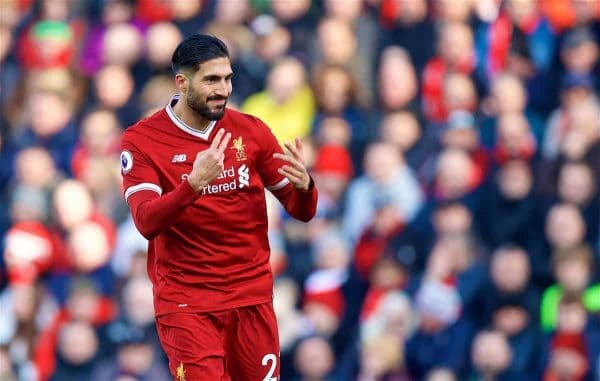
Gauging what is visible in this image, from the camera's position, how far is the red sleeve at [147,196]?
22.4 ft

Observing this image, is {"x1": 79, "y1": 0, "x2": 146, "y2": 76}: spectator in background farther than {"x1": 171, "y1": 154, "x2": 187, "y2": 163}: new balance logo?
Yes

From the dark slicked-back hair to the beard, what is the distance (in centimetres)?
13

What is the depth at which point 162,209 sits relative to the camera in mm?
A: 6840

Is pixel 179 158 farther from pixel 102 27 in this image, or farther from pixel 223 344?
pixel 102 27

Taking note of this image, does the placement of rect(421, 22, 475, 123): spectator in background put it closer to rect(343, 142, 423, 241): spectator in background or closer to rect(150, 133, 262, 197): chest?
rect(343, 142, 423, 241): spectator in background

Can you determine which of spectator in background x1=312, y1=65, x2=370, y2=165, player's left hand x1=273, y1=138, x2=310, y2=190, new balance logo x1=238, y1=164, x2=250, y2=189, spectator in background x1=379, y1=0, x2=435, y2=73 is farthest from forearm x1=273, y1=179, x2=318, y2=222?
spectator in background x1=379, y1=0, x2=435, y2=73

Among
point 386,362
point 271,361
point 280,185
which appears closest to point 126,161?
point 280,185

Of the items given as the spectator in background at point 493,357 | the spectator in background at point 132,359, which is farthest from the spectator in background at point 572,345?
the spectator in background at point 132,359

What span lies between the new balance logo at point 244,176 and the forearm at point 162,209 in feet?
A: 1.62

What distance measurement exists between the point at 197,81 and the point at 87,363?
4321 mm

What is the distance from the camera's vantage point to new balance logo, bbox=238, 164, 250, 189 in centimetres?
734

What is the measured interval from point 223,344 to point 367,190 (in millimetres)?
3992

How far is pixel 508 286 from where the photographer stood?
34.8 ft

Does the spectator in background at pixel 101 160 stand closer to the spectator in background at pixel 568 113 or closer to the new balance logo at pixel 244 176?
the spectator in background at pixel 568 113
